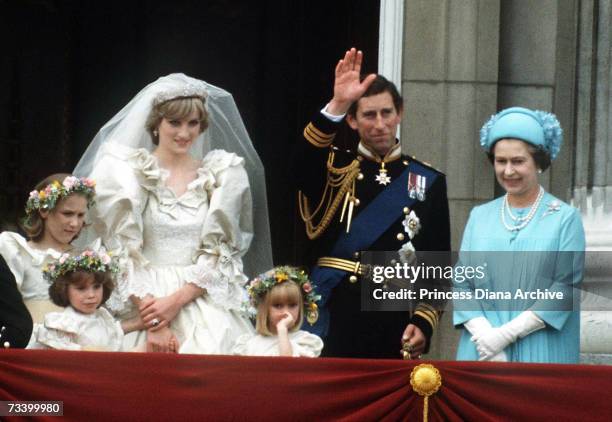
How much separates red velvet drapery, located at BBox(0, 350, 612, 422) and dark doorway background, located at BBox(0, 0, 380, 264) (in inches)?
158

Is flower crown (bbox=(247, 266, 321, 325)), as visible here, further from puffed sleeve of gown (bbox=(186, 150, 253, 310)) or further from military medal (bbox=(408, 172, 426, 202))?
military medal (bbox=(408, 172, 426, 202))

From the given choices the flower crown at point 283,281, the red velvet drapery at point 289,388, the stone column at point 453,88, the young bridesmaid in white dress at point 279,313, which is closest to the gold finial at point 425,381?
the red velvet drapery at point 289,388

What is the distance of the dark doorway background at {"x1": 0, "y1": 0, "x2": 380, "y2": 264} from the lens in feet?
Answer: 36.6

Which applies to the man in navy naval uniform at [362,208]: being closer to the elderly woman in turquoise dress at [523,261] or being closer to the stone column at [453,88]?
the elderly woman in turquoise dress at [523,261]

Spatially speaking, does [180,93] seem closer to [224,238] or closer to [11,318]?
[224,238]

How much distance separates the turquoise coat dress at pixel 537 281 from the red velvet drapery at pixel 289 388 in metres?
0.51

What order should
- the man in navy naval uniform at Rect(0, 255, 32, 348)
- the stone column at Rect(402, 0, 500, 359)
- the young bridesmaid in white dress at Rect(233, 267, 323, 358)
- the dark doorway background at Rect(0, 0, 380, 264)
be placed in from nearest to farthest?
the man in navy naval uniform at Rect(0, 255, 32, 348) → the young bridesmaid in white dress at Rect(233, 267, 323, 358) → the stone column at Rect(402, 0, 500, 359) → the dark doorway background at Rect(0, 0, 380, 264)

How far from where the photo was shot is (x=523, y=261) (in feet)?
25.2

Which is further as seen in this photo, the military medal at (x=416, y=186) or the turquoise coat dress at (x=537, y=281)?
the military medal at (x=416, y=186)

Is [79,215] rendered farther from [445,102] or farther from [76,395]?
[445,102]

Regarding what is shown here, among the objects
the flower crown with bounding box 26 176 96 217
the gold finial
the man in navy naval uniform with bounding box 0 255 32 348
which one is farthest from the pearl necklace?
the man in navy naval uniform with bounding box 0 255 32 348

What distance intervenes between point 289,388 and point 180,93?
1717mm

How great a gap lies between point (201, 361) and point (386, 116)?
5.17 feet

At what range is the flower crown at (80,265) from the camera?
7.63 meters
